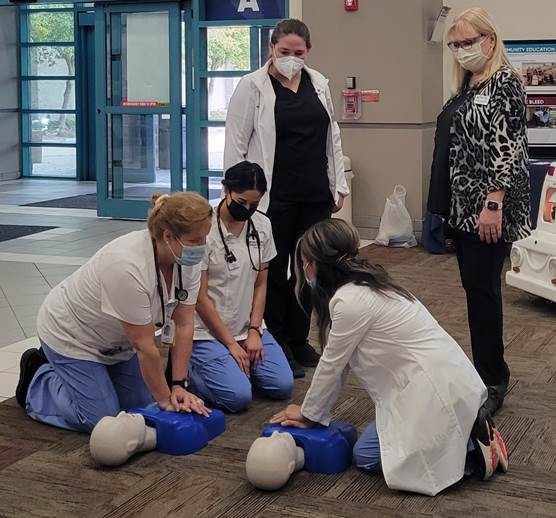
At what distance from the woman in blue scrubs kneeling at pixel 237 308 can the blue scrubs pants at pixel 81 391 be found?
253mm

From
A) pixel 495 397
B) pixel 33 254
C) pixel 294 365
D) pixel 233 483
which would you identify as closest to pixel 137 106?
pixel 33 254

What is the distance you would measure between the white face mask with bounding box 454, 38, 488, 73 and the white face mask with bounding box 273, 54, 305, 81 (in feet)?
2.24

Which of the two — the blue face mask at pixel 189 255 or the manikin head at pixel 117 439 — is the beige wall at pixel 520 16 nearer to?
the blue face mask at pixel 189 255

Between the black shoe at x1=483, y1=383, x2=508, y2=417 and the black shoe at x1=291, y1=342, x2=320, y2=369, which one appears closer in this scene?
the black shoe at x1=483, y1=383, x2=508, y2=417

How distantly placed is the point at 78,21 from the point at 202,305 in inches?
398

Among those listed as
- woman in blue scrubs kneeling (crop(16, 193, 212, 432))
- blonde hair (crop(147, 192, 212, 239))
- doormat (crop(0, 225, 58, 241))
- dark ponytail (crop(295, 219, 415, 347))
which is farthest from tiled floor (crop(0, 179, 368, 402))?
dark ponytail (crop(295, 219, 415, 347))

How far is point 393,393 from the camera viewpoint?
270 centimetres

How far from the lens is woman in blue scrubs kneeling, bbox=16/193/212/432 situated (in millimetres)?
2859

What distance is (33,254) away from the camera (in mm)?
7047

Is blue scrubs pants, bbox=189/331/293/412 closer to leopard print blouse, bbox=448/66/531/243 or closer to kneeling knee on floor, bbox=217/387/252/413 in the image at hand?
kneeling knee on floor, bbox=217/387/252/413

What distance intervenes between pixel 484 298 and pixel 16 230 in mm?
5752

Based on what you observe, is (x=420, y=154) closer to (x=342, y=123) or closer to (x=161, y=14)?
(x=342, y=123)

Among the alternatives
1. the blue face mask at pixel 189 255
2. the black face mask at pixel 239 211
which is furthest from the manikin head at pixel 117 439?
the black face mask at pixel 239 211

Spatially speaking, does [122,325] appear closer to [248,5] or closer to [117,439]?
[117,439]
